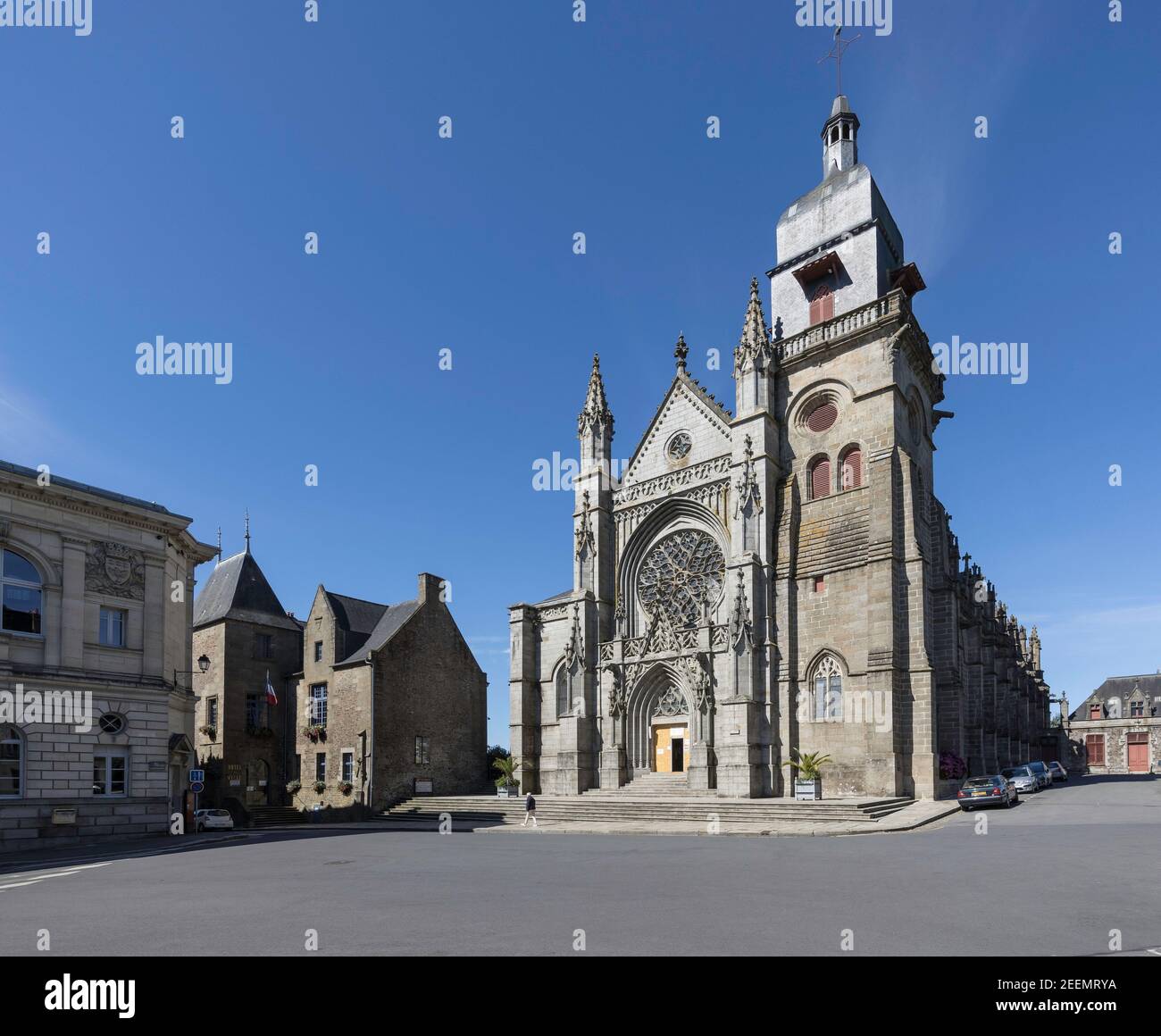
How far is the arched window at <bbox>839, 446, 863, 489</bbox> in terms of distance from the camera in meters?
30.8

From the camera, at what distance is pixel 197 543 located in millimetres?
28328

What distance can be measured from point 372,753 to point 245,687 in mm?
9232

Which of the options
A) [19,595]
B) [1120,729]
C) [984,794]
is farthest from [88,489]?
[1120,729]

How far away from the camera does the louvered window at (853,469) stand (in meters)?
30.8

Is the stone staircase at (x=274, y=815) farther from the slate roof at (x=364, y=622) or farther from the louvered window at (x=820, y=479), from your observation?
the louvered window at (x=820, y=479)

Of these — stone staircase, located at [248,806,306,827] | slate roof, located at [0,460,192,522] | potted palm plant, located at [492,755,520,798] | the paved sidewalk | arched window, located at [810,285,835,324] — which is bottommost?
stone staircase, located at [248,806,306,827]

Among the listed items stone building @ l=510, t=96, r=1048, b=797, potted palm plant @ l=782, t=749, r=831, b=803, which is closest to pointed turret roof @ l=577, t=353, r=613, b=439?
stone building @ l=510, t=96, r=1048, b=797

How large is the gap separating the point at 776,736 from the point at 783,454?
1134 centimetres

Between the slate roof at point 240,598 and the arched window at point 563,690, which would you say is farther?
the slate roof at point 240,598

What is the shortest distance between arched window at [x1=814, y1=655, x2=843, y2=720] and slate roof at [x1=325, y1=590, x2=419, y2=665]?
19.1 meters

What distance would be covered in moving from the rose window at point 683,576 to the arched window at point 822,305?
1110cm

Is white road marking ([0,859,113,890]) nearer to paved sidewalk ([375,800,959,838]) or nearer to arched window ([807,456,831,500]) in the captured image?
paved sidewalk ([375,800,959,838])

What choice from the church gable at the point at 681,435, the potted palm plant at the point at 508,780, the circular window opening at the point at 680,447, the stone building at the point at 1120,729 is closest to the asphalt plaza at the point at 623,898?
the potted palm plant at the point at 508,780
